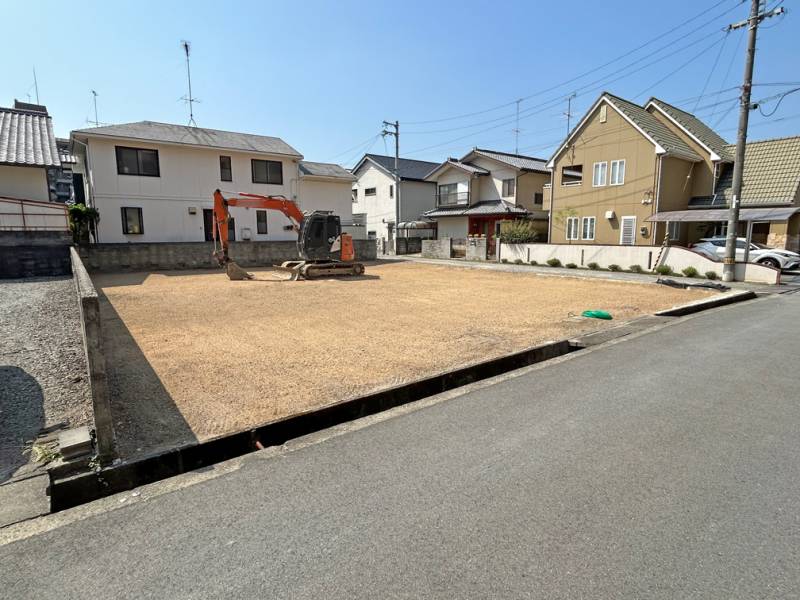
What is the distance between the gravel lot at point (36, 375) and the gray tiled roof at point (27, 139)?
34.3ft

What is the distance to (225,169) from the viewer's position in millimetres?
22703

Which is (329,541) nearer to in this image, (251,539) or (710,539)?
(251,539)

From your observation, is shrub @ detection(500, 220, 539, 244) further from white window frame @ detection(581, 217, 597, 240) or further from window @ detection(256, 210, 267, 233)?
window @ detection(256, 210, 267, 233)

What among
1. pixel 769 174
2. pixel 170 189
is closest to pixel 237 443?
pixel 170 189

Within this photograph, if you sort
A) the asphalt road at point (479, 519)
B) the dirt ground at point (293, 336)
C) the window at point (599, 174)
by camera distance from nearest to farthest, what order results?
the asphalt road at point (479, 519)
the dirt ground at point (293, 336)
the window at point (599, 174)

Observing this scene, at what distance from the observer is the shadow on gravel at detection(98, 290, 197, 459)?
11.3 ft

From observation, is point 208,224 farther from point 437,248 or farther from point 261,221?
point 437,248

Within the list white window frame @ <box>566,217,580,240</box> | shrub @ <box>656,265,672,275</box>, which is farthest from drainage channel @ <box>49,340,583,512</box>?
white window frame @ <box>566,217,580,240</box>

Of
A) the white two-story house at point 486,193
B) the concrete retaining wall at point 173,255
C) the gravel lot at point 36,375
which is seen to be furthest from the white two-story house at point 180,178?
the gravel lot at point 36,375

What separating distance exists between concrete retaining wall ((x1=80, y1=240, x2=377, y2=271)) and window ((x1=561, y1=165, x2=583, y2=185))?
15631 mm

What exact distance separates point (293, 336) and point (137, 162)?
18.2m

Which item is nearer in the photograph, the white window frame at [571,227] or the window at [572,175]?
the white window frame at [571,227]

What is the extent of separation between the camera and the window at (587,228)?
23486 millimetres

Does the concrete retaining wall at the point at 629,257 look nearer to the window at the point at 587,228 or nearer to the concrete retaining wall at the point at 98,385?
the window at the point at 587,228
